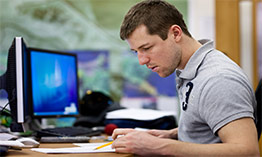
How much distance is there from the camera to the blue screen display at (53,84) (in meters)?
1.74

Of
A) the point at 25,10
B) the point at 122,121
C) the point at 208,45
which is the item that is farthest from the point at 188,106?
the point at 25,10

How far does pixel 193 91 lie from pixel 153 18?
0.30 meters

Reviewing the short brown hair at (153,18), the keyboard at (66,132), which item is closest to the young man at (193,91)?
A: the short brown hair at (153,18)

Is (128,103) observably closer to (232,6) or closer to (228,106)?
(232,6)

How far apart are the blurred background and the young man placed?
7.21 ft

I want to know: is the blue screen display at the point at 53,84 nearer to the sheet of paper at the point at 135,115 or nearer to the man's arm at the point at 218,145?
the sheet of paper at the point at 135,115

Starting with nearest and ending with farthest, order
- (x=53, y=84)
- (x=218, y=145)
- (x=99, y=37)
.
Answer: (x=218, y=145) → (x=53, y=84) → (x=99, y=37)

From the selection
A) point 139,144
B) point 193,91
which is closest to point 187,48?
point 193,91

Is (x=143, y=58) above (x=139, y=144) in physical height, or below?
above

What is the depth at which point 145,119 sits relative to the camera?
183 cm

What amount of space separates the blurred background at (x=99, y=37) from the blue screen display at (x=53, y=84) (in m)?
1.57

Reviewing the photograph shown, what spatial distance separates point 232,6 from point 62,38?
1.75m

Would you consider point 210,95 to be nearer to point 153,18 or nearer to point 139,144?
point 139,144

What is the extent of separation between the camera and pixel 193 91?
111cm
